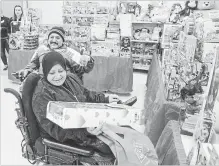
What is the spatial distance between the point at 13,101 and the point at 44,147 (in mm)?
2644

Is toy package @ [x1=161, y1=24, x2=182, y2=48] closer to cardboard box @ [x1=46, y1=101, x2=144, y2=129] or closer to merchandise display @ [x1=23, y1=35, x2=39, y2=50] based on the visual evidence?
cardboard box @ [x1=46, y1=101, x2=144, y2=129]

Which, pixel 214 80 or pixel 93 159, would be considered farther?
pixel 93 159

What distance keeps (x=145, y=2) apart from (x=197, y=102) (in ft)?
17.1

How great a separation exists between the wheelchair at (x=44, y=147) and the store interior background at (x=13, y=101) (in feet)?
2.91

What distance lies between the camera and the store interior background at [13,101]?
2.79 m

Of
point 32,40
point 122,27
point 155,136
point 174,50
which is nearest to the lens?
point 155,136

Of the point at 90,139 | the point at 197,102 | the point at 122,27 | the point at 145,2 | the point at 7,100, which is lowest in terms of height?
the point at 7,100

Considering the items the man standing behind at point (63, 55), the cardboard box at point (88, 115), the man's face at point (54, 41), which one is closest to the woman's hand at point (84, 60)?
the man standing behind at point (63, 55)

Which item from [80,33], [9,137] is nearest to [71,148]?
[9,137]

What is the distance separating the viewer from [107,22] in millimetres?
4922

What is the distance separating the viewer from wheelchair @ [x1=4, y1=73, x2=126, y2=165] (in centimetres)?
173

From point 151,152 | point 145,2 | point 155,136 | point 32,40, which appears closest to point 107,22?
point 32,40

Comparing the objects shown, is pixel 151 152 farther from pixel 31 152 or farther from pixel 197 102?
pixel 31 152

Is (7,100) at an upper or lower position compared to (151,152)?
lower
